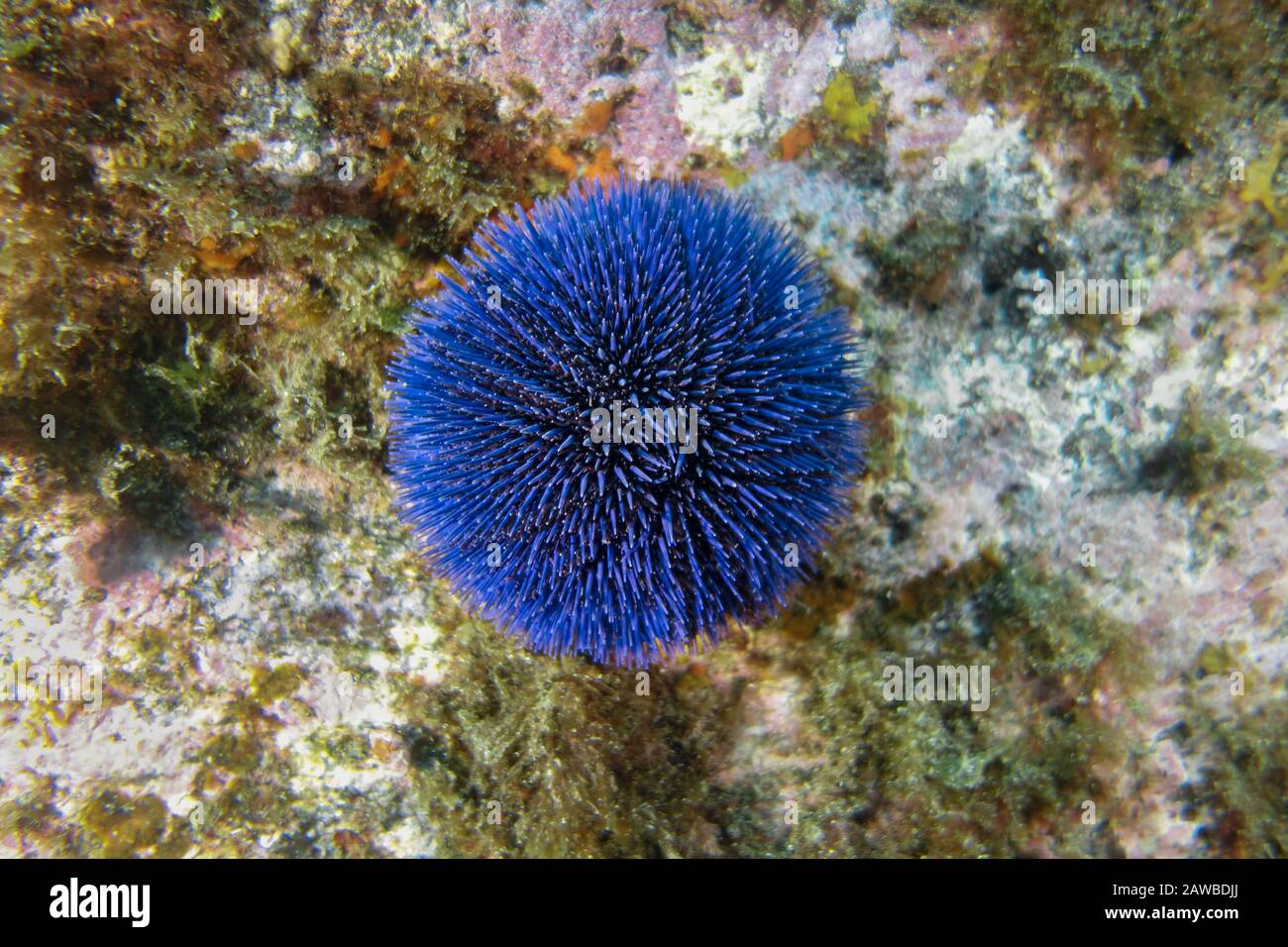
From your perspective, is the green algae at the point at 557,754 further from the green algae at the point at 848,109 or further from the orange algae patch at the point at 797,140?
the green algae at the point at 848,109

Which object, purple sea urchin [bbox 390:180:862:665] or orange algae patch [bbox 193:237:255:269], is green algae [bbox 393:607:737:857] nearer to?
Result: purple sea urchin [bbox 390:180:862:665]

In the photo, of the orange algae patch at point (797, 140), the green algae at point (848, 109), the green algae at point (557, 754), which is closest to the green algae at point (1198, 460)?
the green algae at point (848, 109)

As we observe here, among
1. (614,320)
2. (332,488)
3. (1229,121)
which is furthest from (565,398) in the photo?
(1229,121)

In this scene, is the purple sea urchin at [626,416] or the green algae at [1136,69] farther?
the green algae at [1136,69]

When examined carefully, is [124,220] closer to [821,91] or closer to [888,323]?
[821,91]

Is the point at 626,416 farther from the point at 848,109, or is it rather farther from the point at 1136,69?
the point at 1136,69

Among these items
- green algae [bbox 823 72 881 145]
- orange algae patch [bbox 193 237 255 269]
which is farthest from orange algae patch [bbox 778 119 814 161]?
orange algae patch [bbox 193 237 255 269]

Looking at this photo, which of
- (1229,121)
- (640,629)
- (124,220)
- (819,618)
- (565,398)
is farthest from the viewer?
(819,618)

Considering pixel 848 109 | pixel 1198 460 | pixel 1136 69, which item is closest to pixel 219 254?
pixel 848 109

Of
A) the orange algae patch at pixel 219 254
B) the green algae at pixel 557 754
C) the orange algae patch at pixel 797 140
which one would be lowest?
the green algae at pixel 557 754
